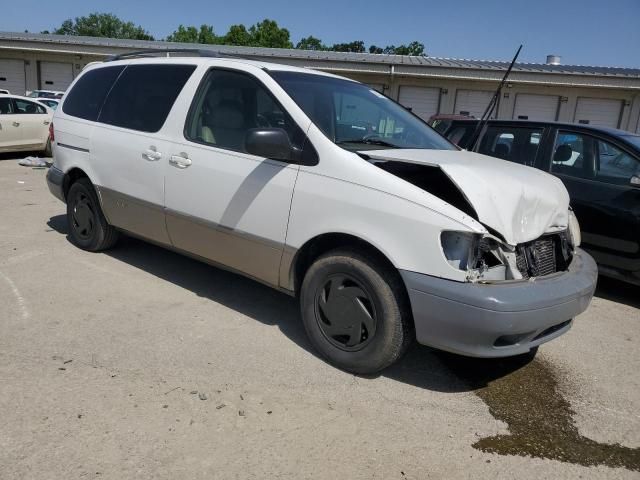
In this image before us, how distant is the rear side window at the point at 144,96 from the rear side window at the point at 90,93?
131mm

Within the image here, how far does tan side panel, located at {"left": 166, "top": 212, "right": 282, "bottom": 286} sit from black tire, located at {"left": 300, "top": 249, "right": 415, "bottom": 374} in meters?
0.33

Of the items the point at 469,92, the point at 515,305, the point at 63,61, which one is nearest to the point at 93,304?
the point at 515,305

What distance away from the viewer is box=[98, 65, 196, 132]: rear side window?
446cm

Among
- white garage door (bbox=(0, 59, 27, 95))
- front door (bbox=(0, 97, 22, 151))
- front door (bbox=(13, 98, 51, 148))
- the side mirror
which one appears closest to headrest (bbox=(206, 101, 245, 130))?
the side mirror

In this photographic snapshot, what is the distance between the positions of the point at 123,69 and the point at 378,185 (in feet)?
10.5

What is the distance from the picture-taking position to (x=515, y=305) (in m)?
2.93

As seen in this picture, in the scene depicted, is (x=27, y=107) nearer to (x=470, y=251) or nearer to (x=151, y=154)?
(x=151, y=154)

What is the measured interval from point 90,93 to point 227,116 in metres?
2.06

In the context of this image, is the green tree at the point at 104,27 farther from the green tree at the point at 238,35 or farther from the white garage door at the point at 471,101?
the white garage door at the point at 471,101

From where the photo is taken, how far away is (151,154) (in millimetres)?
4422

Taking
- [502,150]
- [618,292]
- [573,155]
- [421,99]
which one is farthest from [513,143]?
[421,99]

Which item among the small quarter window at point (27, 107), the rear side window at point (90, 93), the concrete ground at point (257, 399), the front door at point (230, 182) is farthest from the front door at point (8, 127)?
the front door at point (230, 182)

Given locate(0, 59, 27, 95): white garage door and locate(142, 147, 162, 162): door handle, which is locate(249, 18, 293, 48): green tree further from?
locate(142, 147, 162, 162): door handle

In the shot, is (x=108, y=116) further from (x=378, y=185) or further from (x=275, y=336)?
(x=378, y=185)
